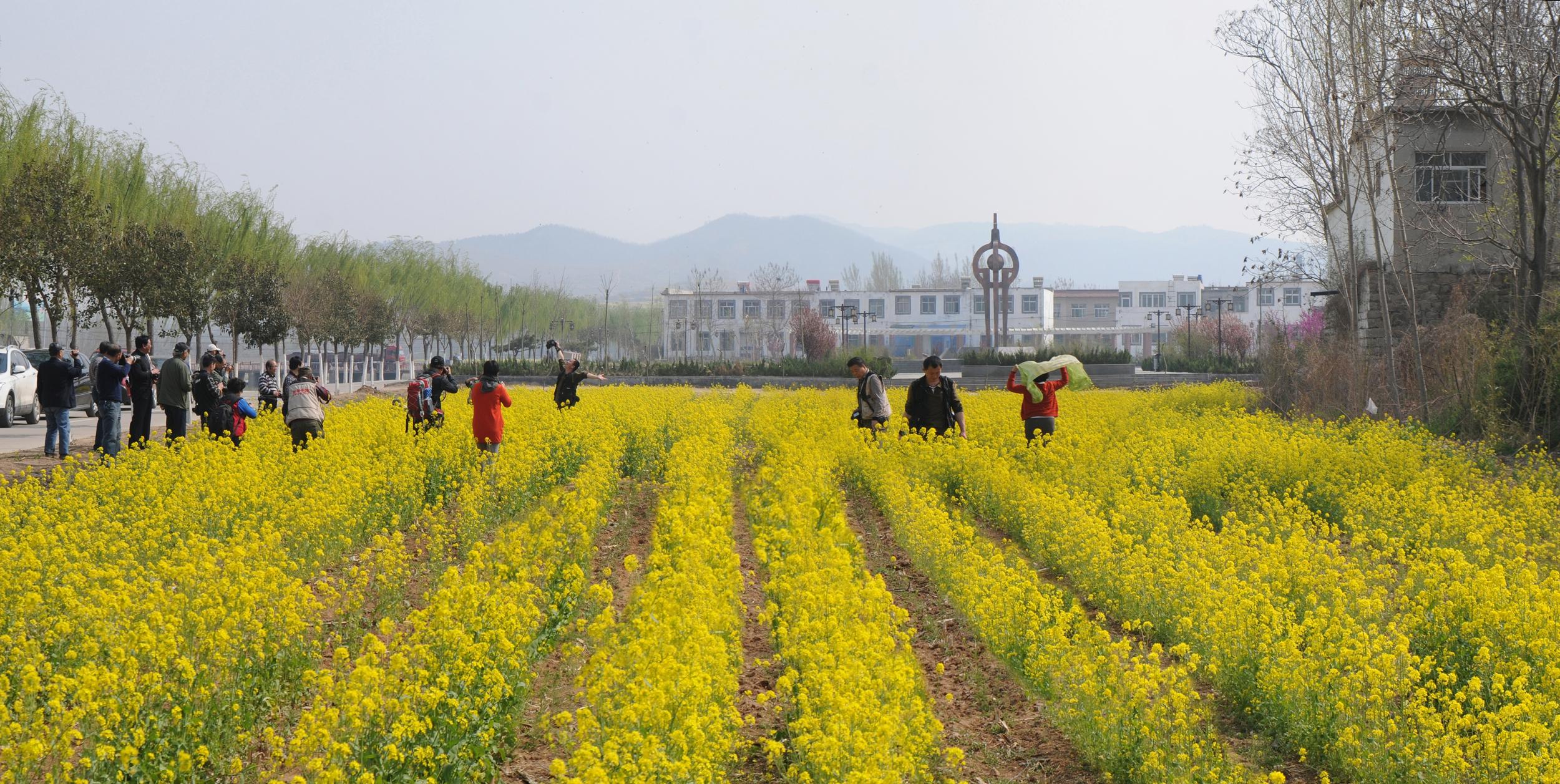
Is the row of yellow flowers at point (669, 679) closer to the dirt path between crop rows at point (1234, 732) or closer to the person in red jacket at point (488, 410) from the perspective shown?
the dirt path between crop rows at point (1234, 732)

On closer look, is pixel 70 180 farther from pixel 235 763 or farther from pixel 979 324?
pixel 979 324

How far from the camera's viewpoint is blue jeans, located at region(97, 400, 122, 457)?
682 inches

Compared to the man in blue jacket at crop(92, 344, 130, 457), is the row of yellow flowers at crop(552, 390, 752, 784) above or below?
below

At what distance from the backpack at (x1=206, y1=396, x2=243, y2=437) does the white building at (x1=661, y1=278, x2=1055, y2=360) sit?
10292cm

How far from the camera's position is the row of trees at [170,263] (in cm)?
2794

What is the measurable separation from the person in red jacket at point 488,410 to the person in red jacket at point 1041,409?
5954 millimetres

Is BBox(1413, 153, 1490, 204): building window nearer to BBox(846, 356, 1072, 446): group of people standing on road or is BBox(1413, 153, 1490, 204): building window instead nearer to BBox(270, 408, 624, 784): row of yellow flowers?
BBox(846, 356, 1072, 446): group of people standing on road

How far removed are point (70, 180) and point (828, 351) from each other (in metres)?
43.6

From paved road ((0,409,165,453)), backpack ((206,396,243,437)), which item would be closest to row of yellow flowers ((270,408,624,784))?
backpack ((206,396,243,437))

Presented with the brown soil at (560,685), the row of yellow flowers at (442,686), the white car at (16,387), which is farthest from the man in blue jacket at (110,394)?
the row of yellow flowers at (442,686)

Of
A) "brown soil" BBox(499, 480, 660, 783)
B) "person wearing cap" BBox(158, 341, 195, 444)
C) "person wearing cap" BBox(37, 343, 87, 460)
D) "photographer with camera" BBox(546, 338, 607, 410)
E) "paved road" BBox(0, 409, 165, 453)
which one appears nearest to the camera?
"brown soil" BBox(499, 480, 660, 783)

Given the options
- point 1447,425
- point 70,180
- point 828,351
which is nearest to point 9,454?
point 70,180

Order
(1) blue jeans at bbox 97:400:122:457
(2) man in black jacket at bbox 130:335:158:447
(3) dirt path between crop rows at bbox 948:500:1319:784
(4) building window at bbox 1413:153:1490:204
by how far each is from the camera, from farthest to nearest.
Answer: (4) building window at bbox 1413:153:1490:204
(1) blue jeans at bbox 97:400:122:457
(2) man in black jacket at bbox 130:335:158:447
(3) dirt path between crop rows at bbox 948:500:1319:784

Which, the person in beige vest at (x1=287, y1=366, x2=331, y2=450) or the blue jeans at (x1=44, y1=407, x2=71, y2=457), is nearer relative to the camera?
the person in beige vest at (x1=287, y1=366, x2=331, y2=450)
